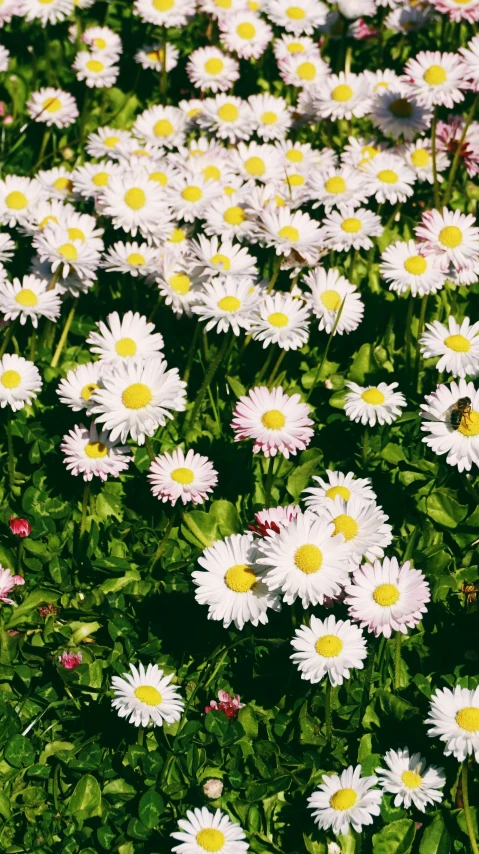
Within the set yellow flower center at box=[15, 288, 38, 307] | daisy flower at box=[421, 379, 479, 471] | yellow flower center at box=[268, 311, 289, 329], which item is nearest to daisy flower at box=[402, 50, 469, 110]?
yellow flower center at box=[268, 311, 289, 329]

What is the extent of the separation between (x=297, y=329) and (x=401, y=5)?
264 cm

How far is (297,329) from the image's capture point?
149 inches

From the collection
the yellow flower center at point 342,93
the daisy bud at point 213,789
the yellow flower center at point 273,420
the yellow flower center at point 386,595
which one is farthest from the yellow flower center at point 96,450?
the yellow flower center at point 342,93

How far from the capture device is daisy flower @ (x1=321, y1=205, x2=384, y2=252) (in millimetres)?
4152

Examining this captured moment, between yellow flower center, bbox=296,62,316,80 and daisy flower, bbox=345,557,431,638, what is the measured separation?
292 centimetres

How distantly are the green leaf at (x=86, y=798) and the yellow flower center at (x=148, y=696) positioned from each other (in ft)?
1.02

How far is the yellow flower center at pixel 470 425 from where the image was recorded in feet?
10.8

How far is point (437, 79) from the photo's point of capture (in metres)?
4.52

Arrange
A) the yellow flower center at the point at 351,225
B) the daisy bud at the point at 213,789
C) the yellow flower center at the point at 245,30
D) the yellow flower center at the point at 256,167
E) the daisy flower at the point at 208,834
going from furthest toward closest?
1. the yellow flower center at the point at 245,30
2. the yellow flower center at the point at 256,167
3. the yellow flower center at the point at 351,225
4. the daisy bud at the point at 213,789
5. the daisy flower at the point at 208,834

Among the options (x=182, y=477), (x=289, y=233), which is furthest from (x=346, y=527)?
(x=289, y=233)

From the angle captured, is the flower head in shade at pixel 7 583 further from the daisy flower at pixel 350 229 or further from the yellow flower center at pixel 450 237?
the yellow flower center at pixel 450 237

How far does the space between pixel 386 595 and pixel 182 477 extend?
836 mm

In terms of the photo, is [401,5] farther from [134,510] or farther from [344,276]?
[134,510]

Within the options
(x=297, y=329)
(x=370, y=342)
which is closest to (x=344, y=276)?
(x=370, y=342)
